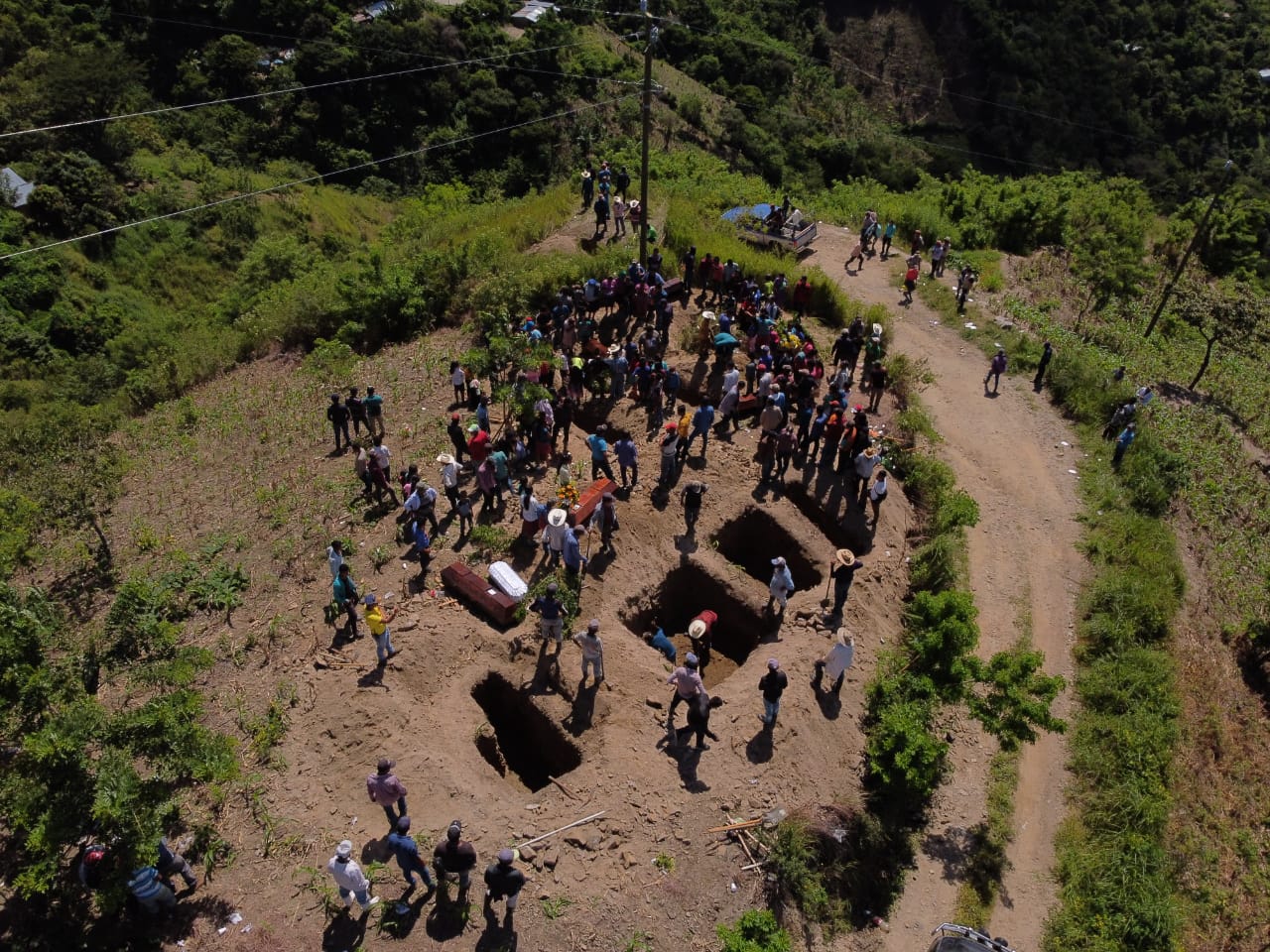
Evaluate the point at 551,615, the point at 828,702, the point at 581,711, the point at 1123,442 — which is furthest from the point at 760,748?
the point at 1123,442

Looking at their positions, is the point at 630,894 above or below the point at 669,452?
below

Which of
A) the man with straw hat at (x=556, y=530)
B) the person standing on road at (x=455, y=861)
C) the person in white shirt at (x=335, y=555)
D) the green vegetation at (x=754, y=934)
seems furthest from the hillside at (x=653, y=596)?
the person in white shirt at (x=335, y=555)

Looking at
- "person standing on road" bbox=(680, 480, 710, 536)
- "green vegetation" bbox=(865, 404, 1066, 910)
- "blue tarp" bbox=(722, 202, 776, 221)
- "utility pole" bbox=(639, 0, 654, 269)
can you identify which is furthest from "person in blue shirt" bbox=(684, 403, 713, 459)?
"blue tarp" bbox=(722, 202, 776, 221)

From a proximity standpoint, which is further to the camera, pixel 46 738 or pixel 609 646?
pixel 609 646

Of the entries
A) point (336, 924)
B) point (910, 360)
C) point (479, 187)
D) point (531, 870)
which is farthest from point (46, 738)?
point (479, 187)

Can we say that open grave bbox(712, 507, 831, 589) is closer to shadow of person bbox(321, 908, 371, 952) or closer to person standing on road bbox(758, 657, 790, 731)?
person standing on road bbox(758, 657, 790, 731)

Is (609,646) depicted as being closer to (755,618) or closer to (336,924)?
(755,618)

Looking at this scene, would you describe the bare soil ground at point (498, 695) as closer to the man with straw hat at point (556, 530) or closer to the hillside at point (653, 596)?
the hillside at point (653, 596)

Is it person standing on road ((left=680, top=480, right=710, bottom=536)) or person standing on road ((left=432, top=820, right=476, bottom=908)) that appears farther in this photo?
person standing on road ((left=680, top=480, right=710, bottom=536))
